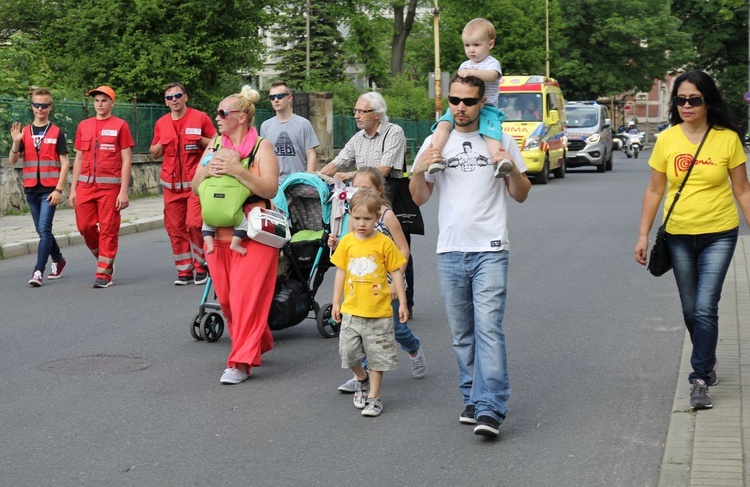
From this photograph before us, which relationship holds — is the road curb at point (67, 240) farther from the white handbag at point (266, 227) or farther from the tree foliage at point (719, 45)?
the tree foliage at point (719, 45)

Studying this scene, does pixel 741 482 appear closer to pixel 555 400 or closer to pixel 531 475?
pixel 531 475

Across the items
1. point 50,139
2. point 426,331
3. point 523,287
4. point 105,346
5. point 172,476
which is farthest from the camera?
point 50,139

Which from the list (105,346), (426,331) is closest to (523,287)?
(426,331)

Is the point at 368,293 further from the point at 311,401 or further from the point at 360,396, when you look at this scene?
the point at 311,401

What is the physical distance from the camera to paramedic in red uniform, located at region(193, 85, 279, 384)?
737 cm

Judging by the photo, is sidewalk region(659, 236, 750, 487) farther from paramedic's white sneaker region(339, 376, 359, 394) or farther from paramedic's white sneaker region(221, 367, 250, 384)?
paramedic's white sneaker region(221, 367, 250, 384)

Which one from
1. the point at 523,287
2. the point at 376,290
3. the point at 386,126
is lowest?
the point at 523,287

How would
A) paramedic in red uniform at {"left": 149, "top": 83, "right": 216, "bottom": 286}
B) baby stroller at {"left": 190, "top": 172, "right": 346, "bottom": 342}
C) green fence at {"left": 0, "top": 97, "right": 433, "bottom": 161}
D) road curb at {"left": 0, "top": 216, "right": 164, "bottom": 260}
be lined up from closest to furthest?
1. baby stroller at {"left": 190, "top": 172, "right": 346, "bottom": 342}
2. paramedic in red uniform at {"left": 149, "top": 83, "right": 216, "bottom": 286}
3. road curb at {"left": 0, "top": 216, "right": 164, "bottom": 260}
4. green fence at {"left": 0, "top": 97, "right": 433, "bottom": 161}

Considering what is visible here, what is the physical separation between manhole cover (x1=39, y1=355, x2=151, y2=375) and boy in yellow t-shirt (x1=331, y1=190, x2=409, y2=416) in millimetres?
1892

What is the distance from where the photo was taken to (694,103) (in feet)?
21.0

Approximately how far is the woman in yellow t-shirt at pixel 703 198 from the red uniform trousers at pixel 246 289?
2.50 m

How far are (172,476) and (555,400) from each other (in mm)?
2442

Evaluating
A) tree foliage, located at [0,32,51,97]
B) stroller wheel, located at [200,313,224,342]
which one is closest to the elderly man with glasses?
stroller wheel, located at [200,313,224,342]

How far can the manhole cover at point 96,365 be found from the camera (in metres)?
7.71
